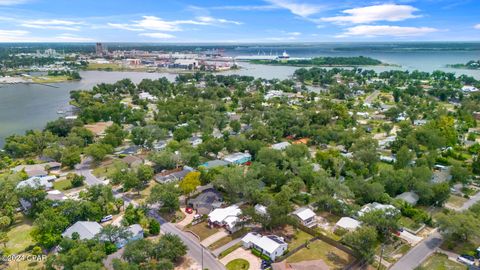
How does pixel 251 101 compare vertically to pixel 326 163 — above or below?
above

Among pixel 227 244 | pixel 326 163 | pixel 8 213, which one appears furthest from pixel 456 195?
pixel 8 213

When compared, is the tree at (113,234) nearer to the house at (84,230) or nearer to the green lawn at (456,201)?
the house at (84,230)

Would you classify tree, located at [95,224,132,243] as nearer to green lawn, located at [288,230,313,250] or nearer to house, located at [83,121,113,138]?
green lawn, located at [288,230,313,250]

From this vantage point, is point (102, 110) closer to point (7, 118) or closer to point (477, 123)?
point (7, 118)

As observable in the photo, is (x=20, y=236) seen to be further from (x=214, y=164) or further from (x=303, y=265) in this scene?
(x=303, y=265)

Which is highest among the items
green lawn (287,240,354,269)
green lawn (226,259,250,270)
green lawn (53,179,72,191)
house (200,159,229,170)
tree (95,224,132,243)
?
house (200,159,229,170)

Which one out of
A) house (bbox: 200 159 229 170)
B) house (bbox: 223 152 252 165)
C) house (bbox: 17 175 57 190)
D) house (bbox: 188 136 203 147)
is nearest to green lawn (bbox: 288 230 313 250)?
house (bbox: 200 159 229 170)
